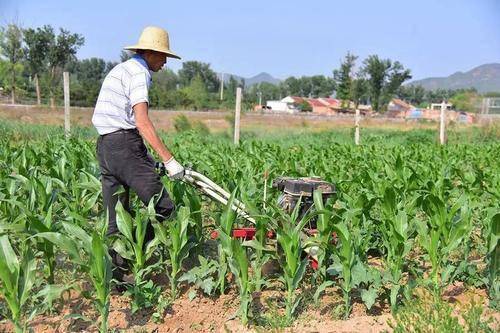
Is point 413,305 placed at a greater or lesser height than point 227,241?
lesser

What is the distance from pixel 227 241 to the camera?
3584 mm

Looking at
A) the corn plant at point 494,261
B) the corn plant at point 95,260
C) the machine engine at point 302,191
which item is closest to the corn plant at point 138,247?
the corn plant at point 95,260

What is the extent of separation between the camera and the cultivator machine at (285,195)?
12.9 ft

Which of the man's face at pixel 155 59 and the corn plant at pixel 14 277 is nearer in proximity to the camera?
the corn plant at pixel 14 277

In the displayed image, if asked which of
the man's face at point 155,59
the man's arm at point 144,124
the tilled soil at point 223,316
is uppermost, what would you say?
the man's face at point 155,59

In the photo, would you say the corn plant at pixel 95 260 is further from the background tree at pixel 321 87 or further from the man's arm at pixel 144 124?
the background tree at pixel 321 87

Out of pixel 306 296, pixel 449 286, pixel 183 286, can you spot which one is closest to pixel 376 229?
pixel 449 286

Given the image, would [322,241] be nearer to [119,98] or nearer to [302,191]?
[302,191]

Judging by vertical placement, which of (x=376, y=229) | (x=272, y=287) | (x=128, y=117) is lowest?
(x=272, y=287)

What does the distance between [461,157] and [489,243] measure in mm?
7265

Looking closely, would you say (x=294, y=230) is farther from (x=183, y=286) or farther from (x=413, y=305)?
(x=183, y=286)

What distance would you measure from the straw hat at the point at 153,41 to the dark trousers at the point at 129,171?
660mm

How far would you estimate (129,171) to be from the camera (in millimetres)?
3869

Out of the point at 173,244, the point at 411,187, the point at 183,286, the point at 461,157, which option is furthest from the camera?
the point at 461,157
